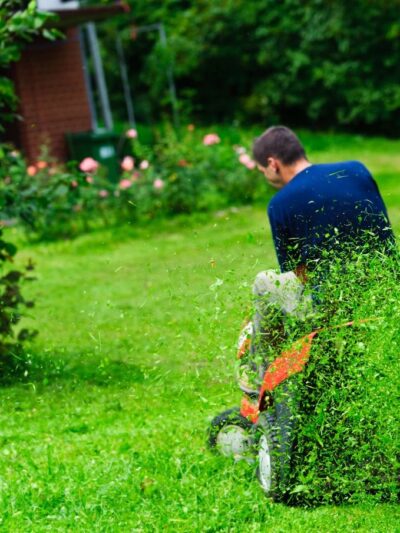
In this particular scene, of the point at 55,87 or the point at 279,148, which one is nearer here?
the point at 279,148

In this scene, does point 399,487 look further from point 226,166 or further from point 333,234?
point 226,166

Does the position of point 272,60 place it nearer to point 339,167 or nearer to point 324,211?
point 339,167

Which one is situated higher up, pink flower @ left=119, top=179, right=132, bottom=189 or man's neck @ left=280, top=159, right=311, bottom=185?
man's neck @ left=280, top=159, right=311, bottom=185

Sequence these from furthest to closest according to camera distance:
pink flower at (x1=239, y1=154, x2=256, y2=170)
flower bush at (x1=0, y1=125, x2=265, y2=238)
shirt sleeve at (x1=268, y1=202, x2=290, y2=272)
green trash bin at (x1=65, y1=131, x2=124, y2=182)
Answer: green trash bin at (x1=65, y1=131, x2=124, y2=182) → pink flower at (x1=239, y1=154, x2=256, y2=170) → flower bush at (x1=0, y1=125, x2=265, y2=238) → shirt sleeve at (x1=268, y1=202, x2=290, y2=272)

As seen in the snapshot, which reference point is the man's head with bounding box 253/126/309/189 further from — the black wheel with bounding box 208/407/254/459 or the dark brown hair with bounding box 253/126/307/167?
the black wheel with bounding box 208/407/254/459

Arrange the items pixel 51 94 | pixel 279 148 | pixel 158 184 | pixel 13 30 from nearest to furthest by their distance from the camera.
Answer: pixel 279 148 < pixel 13 30 < pixel 158 184 < pixel 51 94

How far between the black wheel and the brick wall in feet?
38.1

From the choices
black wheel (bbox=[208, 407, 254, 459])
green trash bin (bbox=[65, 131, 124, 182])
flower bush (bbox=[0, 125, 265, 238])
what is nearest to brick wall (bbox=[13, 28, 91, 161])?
green trash bin (bbox=[65, 131, 124, 182])

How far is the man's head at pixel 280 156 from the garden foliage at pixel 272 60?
15768mm

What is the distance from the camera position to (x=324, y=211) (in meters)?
4.80

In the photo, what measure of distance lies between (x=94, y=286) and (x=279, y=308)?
6011 millimetres

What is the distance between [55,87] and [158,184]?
4443 millimetres

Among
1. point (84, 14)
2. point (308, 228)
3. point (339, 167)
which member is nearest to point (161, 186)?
point (84, 14)

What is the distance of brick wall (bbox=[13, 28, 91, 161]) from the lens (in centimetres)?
1630
